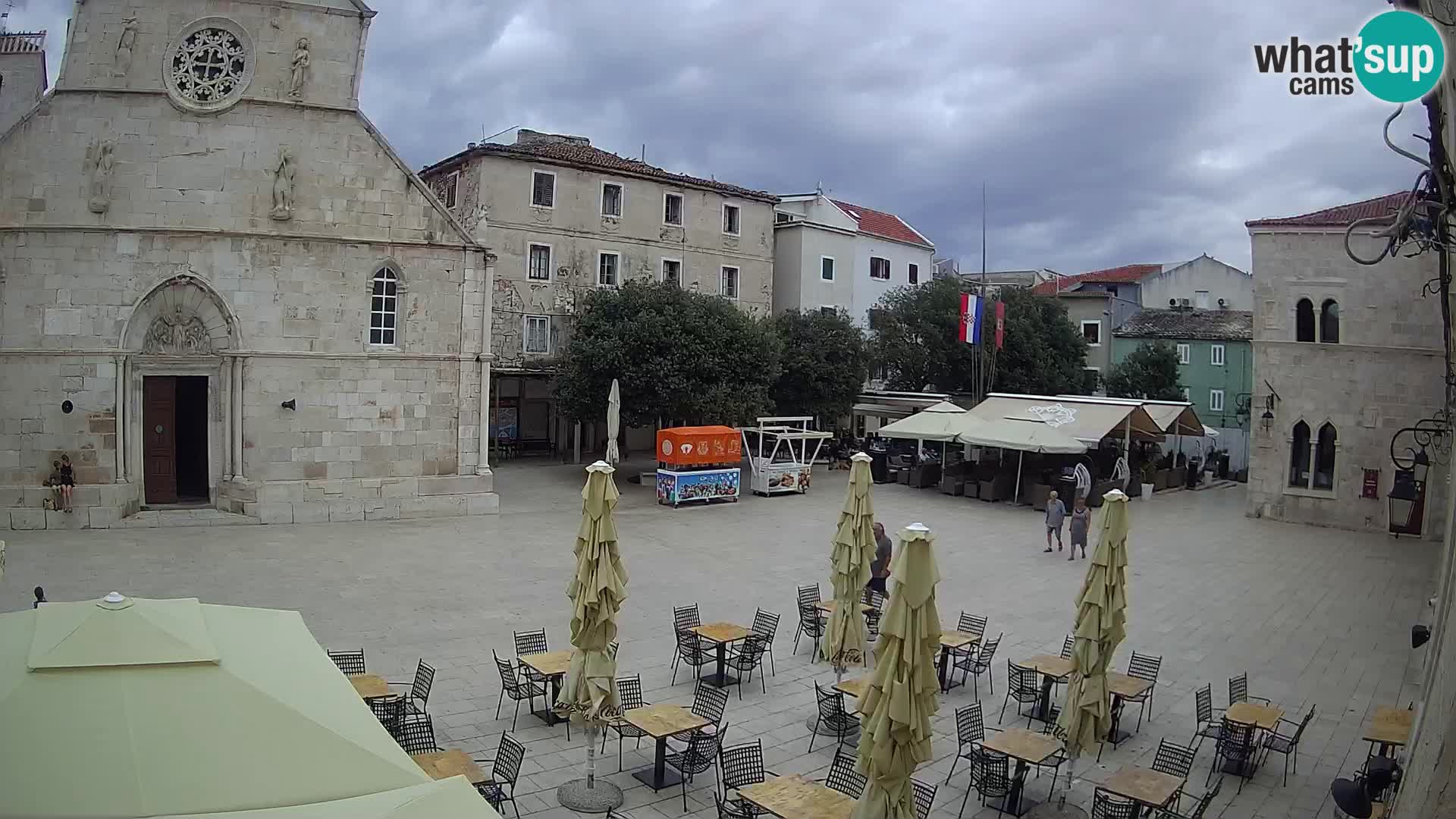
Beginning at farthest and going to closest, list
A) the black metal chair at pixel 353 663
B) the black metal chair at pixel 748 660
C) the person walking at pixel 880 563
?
the person walking at pixel 880 563 < the black metal chair at pixel 748 660 < the black metal chair at pixel 353 663

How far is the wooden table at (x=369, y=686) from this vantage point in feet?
33.3

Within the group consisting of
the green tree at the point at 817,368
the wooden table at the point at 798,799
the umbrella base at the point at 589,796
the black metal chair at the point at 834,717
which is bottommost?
the umbrella base at the point at 589,796

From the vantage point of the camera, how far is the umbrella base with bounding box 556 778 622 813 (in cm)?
914

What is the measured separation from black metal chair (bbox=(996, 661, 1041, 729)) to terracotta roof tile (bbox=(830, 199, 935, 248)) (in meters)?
35.2

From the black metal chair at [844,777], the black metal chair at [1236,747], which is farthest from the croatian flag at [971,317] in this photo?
the black metal chair at [844,777]

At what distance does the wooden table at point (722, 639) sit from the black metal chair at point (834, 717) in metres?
1.47

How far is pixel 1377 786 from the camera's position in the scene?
300 inches

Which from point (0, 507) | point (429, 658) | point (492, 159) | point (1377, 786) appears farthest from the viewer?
point (492, 159)

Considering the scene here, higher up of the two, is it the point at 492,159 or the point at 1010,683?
the point at 492,159

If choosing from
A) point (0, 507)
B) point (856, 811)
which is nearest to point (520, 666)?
point (856, 811)

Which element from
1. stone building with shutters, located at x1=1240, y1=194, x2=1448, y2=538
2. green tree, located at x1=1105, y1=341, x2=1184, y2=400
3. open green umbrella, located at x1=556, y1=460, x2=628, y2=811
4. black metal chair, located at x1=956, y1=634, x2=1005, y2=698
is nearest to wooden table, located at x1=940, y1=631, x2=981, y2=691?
black metal chair, located at x1=956, y1=634, x2=1005, y2=698

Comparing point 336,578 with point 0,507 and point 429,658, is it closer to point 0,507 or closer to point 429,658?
point 429,658

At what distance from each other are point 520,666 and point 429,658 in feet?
7.50

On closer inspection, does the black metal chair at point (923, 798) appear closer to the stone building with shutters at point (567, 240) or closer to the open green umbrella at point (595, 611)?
the open green umbrella at point (595, 611)
